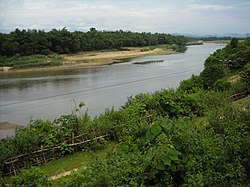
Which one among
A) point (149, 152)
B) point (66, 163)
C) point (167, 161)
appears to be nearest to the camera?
point (167, 161)

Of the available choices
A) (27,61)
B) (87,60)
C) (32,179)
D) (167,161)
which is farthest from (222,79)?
(87,60)

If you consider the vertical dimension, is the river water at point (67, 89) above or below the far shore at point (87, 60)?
below

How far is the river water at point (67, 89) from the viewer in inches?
769

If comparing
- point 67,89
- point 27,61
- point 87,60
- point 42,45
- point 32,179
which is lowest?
point 67,89

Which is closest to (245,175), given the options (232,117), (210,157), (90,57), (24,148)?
(210,157)

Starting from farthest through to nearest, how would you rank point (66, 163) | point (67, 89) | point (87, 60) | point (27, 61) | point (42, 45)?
1. point (42, 45)
2. point (87, 60)
3. point (27, 61)
4. point (67, 89)
5. point (66, 163)

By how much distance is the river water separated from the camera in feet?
64.1

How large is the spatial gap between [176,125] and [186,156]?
0.79 meters

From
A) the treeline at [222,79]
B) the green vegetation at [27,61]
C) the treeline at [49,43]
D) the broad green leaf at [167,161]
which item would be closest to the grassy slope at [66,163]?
the broad green leaf at [167,161]

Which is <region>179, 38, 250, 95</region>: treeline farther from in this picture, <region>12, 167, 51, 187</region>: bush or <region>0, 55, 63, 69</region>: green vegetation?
<region>0, 55, 63, 69</region>: green vegetation

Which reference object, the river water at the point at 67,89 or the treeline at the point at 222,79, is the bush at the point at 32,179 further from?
the treeline at the point at 222,79

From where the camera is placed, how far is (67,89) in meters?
25.7

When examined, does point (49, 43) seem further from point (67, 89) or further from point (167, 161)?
point (167, 161)

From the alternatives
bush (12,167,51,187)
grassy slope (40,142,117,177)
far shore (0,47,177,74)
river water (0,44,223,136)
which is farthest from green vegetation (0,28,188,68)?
bush (12,167,51,187)
